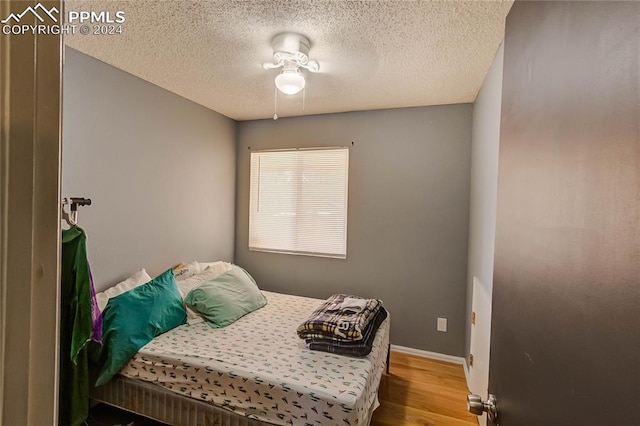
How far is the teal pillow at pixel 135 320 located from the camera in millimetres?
1890

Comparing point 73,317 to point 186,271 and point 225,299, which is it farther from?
point 186,271

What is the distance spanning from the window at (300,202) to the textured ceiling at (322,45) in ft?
2.55

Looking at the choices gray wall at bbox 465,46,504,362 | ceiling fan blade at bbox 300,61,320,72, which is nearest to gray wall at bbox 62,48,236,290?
ceiling fan blade at bbox 300,61,320,72

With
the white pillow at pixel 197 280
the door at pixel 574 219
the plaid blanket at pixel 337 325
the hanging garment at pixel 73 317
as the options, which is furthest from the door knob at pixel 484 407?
the white pillow at pixel 197 280

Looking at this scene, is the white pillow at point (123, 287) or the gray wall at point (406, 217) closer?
the white pillow at point (123, 287)

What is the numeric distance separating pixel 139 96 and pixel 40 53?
2514 mm

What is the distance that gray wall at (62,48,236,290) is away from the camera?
2143 millimetres

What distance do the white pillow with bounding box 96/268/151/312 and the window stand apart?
4.71 feet

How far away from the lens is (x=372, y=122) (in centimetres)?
322

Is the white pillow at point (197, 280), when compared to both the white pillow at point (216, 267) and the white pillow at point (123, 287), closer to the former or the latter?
the white pillow at point (216, 267)

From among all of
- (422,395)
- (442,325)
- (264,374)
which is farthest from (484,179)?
(264,374)

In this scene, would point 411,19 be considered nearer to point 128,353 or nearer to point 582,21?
point 582,21

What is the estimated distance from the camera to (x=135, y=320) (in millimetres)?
2027

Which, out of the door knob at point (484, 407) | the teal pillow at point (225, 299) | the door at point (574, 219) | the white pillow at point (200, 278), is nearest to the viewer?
the door at point (574, 219)
